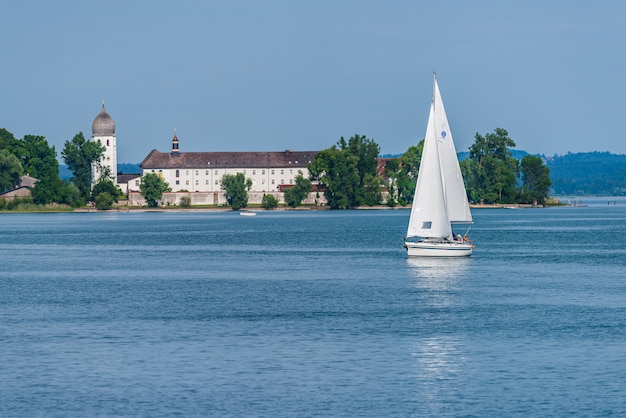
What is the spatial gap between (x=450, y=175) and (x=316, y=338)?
103 feet

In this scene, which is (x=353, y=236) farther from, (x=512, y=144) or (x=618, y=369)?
(x=512, y=144)

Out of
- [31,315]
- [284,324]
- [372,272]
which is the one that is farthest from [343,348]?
[372,272]

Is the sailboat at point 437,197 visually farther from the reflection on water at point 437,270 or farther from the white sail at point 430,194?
the reflection on water at point 437,270

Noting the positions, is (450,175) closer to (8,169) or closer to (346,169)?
(346,169)

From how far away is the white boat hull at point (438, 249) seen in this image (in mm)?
65000

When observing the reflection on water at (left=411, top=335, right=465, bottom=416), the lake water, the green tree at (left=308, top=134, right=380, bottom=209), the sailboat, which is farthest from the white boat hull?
the green tree at (left=308, top=134, right=380, bottom=209)

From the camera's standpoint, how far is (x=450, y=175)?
217ft

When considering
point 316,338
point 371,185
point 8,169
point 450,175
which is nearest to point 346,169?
point 371,185

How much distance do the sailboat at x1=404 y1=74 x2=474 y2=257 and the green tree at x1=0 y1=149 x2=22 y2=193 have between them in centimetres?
13828

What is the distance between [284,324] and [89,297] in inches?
522

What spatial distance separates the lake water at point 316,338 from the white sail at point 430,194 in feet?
7.97

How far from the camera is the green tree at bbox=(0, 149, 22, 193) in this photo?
630 ft

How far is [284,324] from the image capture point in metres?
39.7

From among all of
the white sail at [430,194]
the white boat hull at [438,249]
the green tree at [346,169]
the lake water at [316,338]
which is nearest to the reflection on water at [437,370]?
the lake water at [316,338]
